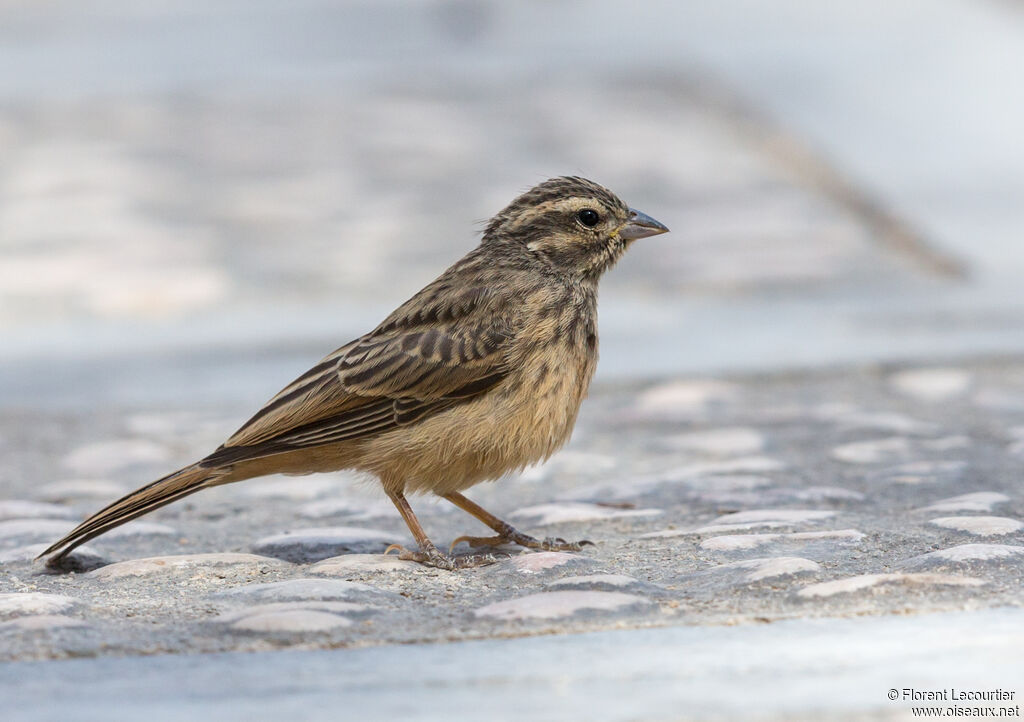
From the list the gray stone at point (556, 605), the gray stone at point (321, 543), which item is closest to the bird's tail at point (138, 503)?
the gray stone at point (321, 543)

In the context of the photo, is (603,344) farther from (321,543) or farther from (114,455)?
(321,543)

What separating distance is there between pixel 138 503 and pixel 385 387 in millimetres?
800

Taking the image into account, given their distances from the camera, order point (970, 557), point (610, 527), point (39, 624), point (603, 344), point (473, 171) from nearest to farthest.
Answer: point (39, 624)
point (970, 557)
point (610, 527)
point (603, 344)
point (473, 171)

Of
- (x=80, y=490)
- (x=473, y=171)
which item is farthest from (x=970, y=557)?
(x=473, y=171)

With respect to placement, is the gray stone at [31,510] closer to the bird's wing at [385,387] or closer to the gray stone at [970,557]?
the bird's wing at [385,387]

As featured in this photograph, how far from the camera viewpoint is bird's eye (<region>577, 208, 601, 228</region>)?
4.98m

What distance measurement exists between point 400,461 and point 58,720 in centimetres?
184

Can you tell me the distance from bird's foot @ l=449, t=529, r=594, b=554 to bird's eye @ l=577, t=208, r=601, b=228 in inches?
44.5

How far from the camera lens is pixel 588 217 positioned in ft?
16.4

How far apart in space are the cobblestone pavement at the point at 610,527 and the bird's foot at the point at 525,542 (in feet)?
0.37

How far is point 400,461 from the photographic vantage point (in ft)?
14.3

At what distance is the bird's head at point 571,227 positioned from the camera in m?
4.91

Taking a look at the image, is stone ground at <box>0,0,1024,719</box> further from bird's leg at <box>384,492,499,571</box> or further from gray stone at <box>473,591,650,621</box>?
bird's leg at <box>384,492,499,571</box>

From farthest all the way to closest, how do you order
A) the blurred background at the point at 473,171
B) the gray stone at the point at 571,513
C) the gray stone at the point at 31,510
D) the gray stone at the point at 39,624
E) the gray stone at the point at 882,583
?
the blurred background at the point at 473,171
the gray stone at the point at 31,510
the gray stone at the point at 571,513
the gray stone at the point at 882,583
the gray stone at the point at 39,624
